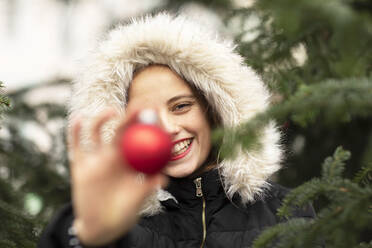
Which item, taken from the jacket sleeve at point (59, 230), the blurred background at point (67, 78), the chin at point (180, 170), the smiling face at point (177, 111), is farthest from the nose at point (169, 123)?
the jacket sleeve at point (59, 230)

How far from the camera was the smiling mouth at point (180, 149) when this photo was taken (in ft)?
6.43

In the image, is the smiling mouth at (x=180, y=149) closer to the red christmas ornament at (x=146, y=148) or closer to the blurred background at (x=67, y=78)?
the blurred background at (x=67, y=78)

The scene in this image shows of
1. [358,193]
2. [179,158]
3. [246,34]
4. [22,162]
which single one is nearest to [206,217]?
[179,158]

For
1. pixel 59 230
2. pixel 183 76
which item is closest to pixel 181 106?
pixel 183 76

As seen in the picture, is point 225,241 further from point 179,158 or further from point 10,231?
point 10,231

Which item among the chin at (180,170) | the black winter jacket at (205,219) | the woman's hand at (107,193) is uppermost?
the woman's hand at (107,193)

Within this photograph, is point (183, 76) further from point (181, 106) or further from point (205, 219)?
point (205, 219)

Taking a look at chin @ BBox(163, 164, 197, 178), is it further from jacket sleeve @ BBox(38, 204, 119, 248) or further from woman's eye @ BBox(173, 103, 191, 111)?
jacket sleeve @ BBox(38, 204, 119, 248)

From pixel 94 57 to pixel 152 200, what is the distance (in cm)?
68

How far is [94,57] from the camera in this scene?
7.10 feet

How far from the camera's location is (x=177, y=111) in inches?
79.0

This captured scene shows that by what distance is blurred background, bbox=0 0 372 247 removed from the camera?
2.50 meters

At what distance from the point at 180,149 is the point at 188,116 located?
0.46 feet

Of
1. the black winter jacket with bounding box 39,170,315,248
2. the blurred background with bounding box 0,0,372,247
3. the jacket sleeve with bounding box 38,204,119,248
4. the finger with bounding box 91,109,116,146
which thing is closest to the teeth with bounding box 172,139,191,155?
the black winter jacket with bounding box 39,170,315,248
